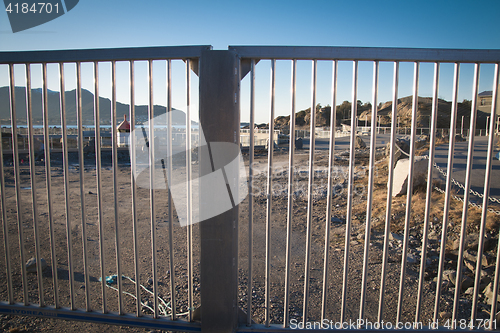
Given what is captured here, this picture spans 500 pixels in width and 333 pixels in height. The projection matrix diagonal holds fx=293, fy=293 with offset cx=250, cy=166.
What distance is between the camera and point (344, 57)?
73.6 inches

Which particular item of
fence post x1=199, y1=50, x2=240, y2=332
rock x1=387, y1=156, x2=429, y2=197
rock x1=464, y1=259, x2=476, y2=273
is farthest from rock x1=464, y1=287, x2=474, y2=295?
rock x1=387, y1=156, x2=429, y2=197

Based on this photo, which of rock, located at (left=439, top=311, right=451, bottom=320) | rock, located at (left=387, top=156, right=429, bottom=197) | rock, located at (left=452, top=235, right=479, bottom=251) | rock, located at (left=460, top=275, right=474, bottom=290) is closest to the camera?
rock, located at (left=439, top=311, right=451, bottom=320)

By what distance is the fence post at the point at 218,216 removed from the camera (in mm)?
1877

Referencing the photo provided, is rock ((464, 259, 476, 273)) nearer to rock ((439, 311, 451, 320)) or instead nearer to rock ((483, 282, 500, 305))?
rock ((483, 282, 500, 305))

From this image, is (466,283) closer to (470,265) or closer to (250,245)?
(470,265)

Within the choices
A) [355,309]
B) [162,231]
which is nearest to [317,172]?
[162,231]

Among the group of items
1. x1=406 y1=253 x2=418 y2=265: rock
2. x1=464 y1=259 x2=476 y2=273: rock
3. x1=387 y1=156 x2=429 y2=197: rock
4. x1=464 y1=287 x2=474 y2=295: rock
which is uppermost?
x1=387 y1=156 x2=429 y2=197: rock

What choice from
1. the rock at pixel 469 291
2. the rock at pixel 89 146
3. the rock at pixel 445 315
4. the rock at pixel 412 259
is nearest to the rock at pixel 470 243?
the rock at pixel 412 259

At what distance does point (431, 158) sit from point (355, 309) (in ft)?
5.82

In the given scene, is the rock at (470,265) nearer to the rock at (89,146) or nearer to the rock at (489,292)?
the rock at (489,292)

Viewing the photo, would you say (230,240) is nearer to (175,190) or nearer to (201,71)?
(201,71)

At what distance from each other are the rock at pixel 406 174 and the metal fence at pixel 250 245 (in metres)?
0.85

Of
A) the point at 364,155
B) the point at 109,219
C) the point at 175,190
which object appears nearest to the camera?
the point at 109,219

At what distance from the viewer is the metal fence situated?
1887mm
